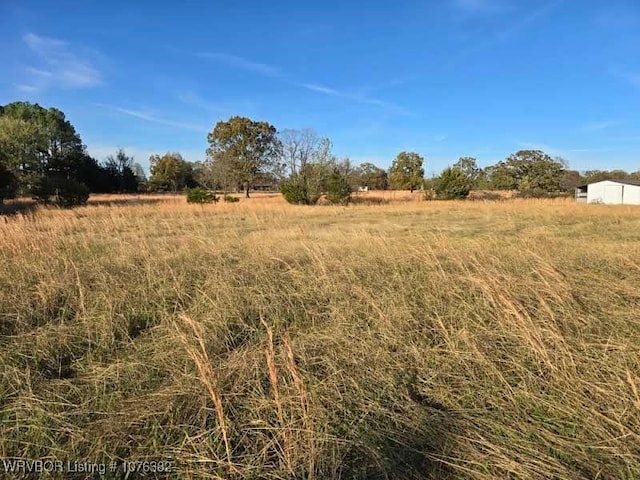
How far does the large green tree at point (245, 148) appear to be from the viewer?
4600 centimetres

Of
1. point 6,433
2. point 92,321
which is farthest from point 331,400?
point 92,321

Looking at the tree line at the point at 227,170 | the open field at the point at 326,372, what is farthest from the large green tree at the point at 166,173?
the open field at the point at 326,372

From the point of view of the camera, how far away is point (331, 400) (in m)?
2.16

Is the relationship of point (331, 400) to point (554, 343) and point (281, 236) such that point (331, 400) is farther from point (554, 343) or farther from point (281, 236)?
point (281, 236)

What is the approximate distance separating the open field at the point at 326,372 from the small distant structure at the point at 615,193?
1518 inches

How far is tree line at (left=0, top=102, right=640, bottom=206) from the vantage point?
31266mm

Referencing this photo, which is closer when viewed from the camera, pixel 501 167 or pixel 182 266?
pixel 182 266

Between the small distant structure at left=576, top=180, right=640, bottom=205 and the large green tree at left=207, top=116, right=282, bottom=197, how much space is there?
3382 cm

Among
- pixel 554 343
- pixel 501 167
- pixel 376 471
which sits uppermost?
pixel 501 167

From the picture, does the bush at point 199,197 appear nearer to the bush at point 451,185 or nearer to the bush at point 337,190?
the bush at point 337,190

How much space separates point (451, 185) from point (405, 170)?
124ft

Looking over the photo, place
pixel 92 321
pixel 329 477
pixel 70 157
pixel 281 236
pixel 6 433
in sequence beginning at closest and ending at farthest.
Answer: pixel 329 477 < pixel 6 433 < pixel 92 321 < pixel 281 236 < pixel 70 157

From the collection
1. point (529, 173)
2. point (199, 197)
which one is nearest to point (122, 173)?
point (199, 197)

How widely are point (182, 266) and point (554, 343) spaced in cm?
433
